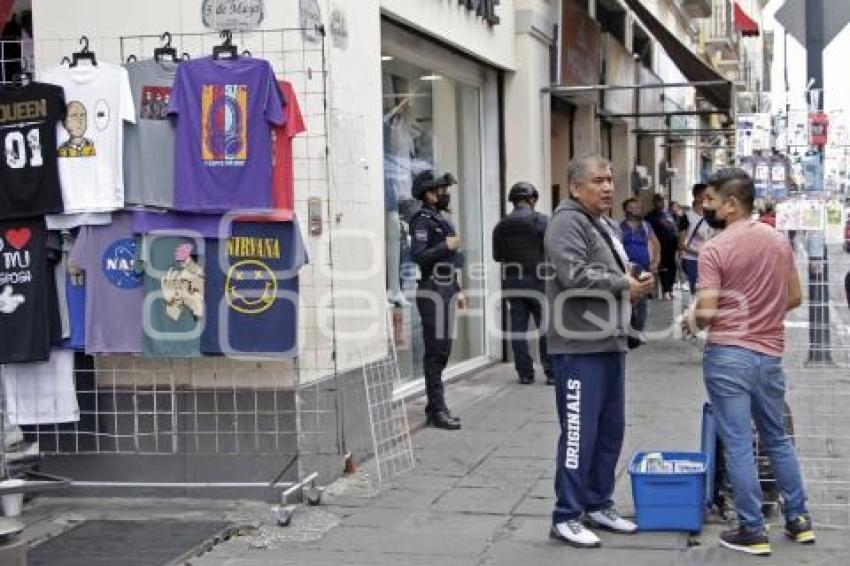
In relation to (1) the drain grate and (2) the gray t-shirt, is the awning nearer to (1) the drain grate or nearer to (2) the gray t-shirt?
(2) the gray t-shirt

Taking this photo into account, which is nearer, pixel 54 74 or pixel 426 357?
pixel 54 74

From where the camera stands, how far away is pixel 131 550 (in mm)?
5926

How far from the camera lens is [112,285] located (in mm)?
6574

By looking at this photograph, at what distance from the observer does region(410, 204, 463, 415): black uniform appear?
28.9ft

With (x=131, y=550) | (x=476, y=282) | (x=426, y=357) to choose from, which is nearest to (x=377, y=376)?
(x=426, y=357)

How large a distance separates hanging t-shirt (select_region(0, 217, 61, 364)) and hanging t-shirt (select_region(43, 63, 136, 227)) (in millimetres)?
304

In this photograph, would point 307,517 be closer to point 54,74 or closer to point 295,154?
point 295,154

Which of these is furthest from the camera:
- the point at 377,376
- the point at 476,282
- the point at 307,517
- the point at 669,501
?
the point at 476,282

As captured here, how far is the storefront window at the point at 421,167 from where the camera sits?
9.97 meters

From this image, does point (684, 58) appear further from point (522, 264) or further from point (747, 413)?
point (747, 413)

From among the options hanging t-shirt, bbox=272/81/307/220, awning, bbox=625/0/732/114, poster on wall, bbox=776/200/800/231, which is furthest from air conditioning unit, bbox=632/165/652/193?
hanging t-shirt, bbox=272/81/307/220

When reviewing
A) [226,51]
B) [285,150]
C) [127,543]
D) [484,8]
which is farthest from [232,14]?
[484,8]

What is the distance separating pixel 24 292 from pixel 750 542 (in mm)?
4178

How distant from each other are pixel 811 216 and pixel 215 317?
3432 mm
